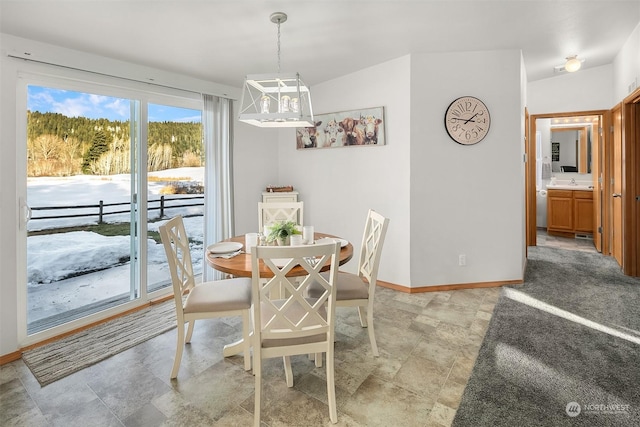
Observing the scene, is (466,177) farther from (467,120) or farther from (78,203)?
(78,203)

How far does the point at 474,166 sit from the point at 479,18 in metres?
1.44

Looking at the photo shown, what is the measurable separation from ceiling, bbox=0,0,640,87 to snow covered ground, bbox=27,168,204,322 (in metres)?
1.14

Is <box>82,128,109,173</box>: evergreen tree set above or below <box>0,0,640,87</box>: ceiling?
below

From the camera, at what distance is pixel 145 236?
3225 millimetres

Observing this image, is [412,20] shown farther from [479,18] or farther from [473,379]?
[473,379]

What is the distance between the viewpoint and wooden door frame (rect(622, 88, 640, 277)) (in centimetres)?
377

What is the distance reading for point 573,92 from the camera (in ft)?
15.6

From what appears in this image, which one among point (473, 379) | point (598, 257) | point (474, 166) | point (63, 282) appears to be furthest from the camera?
point (598, 257)

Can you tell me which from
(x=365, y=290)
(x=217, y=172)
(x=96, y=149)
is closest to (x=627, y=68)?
(x=365, y=290)

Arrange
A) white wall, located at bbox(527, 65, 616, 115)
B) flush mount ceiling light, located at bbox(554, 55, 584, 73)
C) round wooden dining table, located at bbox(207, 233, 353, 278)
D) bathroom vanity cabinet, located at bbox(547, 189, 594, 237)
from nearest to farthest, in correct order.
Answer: round wooden dining table, located at bbox(207, 233, 353, 278), flush mount ceiling light, located at bbox(554, 55, 584, 73), white wall, located at bbox(527, 65, 616, 115), bathroom vanity cabinet, located at bbox(547, 189, 594, 237)

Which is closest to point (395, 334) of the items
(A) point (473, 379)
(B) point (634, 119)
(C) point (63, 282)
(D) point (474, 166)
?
(A) point (473, 379)

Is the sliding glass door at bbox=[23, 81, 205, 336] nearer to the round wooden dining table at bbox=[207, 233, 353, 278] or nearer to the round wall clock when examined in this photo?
the round wooden dining table at bbox=[207, 233, 353, 278]

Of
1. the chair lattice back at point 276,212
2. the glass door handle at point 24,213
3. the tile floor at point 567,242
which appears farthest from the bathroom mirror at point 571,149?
the glass door handle at point 24,213

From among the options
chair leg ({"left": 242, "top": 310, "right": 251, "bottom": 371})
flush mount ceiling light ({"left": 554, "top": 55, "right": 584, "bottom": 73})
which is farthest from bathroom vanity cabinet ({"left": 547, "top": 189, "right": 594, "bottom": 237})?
Answer: chair leg ({"left": 242, "top": 310, "right": 251, "bottom": 371})
